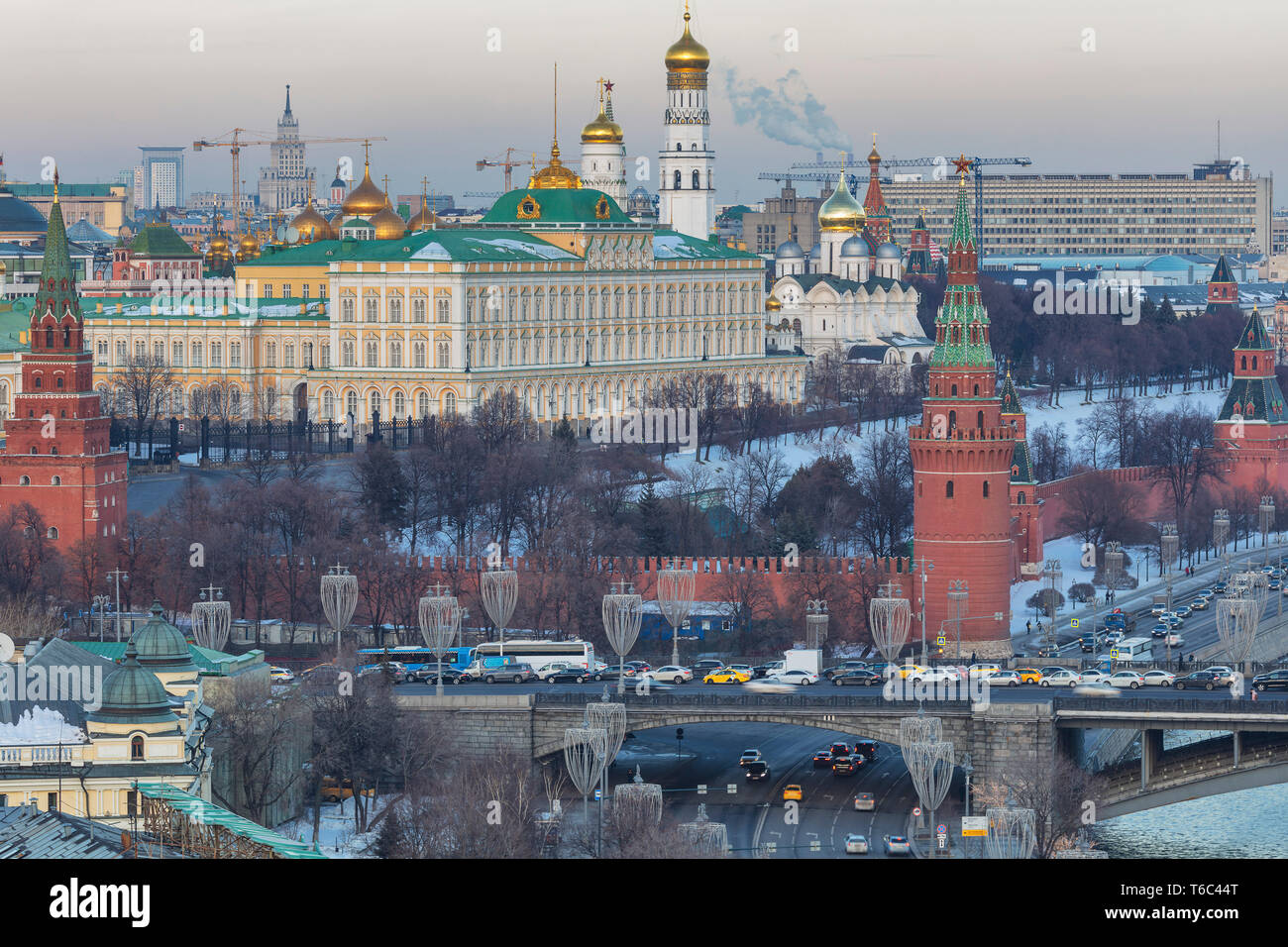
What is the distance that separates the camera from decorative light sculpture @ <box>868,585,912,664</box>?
71156 millimetres

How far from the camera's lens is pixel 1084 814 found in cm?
5559

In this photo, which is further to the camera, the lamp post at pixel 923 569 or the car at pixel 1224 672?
the lamp post at pixel 923 569

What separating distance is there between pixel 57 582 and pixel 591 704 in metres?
22.2

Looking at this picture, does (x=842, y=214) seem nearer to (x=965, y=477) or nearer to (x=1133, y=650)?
(x=965, y=477)

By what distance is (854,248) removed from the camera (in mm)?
165875

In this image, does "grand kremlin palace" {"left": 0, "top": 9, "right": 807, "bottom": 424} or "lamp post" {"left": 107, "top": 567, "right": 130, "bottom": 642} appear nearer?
"lamp post" {"left": 107, "top": 567, "right": 130, "bottom": 642}

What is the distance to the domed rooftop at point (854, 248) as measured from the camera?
166m

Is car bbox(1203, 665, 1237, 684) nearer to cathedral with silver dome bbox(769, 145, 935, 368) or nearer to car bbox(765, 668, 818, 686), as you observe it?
car bbox(765, 668, 818, 686)

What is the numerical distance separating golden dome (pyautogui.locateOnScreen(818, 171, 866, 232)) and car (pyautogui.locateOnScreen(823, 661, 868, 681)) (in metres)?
101

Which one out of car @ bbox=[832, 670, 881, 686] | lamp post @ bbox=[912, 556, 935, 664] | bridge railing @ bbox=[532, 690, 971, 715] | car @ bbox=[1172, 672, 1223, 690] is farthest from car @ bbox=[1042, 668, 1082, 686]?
lamp post @ bbox=[912, 556, 935, 664]

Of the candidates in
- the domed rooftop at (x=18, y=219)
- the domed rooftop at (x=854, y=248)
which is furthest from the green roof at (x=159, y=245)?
the domed rooftop at (x=18, y=219)

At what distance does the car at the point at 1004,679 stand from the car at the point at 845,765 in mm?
3736

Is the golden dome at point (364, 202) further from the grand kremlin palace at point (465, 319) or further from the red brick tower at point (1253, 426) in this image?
the red brick tower at point (1253, 426)
